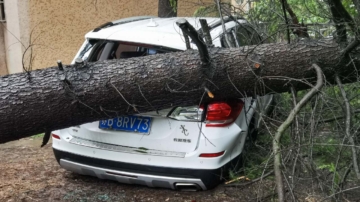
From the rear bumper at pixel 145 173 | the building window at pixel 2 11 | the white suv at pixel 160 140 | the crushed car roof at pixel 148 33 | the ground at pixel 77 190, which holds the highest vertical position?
the crushed car roof at pixel 148 33

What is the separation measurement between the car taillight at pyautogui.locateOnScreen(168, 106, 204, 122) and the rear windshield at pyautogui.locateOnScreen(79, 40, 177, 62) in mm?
578

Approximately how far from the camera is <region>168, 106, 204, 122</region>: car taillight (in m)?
3.58

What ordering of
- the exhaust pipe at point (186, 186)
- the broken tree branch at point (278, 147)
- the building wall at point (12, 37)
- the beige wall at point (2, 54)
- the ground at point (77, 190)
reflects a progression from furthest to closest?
the beige wall at point (2, 54) < the building wall at point (12, 37) < the ground at point (77, 190) < the exhaust pipe at point (186, 186) < the broken tree branch at point (278, 147)

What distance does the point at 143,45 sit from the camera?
381cm

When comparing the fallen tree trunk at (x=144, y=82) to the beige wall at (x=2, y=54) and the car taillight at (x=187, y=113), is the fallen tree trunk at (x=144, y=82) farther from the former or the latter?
the beige wall at (x=2, y=54)

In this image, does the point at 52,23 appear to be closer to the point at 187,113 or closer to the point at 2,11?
the point at 2,11

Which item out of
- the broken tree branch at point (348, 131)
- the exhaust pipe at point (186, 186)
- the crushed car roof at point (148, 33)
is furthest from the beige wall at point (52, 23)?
the broken tree branch at point (348, 131)

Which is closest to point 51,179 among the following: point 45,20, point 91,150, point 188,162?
point 91,150

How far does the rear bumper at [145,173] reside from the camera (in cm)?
364

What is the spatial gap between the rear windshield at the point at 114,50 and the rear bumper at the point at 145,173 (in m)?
0.99

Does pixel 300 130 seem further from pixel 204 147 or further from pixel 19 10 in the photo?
pixel 19 10

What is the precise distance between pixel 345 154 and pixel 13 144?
4.36 metres

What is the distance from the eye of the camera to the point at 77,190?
13.2 ft

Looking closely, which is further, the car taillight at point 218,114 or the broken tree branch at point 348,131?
the car taillight at point 218,114
